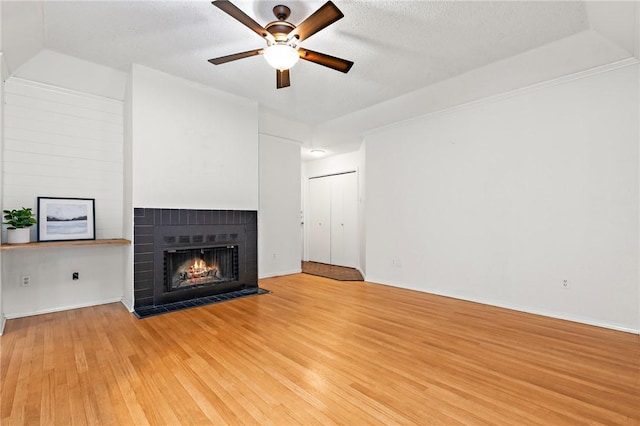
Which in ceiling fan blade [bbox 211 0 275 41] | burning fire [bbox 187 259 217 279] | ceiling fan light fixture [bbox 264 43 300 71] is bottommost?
burning fire [bbox 187 259 217 279]

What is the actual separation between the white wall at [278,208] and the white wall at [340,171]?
1.28m

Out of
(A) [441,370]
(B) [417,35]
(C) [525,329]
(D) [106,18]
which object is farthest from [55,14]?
(C) [525,329]

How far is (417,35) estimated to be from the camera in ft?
9.49

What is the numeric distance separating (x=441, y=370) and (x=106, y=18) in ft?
13.1

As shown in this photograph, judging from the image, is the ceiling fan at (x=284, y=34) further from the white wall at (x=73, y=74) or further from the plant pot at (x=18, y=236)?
the plant pot at (x=18, y=236)

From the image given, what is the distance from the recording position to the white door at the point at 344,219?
6766mm

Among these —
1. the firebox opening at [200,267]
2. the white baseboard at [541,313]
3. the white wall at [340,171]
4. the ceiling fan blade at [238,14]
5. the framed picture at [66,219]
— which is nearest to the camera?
the ceiling fan blade at [238,14]

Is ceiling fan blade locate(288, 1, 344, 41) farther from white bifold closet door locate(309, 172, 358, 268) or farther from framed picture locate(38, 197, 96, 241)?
white bifold closet door locate(309, 172, 358, 268)

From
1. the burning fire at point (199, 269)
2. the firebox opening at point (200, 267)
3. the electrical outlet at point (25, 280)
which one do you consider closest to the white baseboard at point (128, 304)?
the firebox opening at point (200, 267)

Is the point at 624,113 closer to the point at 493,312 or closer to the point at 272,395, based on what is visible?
the point at 493,312

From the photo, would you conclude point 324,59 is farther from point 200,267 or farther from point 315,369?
point 200,267

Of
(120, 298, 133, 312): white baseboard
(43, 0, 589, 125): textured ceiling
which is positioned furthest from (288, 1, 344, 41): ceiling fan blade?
(120, 298, 133, 312): white baseboard

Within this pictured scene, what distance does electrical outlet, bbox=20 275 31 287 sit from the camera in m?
3.30

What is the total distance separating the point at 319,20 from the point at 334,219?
5.26 m
